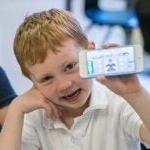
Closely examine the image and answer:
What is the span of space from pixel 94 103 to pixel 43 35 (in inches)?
8.3

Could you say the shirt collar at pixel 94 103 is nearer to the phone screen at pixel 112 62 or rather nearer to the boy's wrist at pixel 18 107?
the boy's wrist at pixel 18 107

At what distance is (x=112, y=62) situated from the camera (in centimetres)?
83

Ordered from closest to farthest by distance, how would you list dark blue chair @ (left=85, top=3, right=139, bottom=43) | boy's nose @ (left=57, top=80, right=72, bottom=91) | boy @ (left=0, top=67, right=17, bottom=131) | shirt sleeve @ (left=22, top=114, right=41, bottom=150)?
boy's nose @ (left=57, top=80, right=72, bottom=91) → shirt sleeve @ (left=22, top=114, right=41, bottom=150) → boy @ (left=0, top=67, right=17, bottom=131) → dark blue chair @ (left=85, top=3, right=139, bottom=43)

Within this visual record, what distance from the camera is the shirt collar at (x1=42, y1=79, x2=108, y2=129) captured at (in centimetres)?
106

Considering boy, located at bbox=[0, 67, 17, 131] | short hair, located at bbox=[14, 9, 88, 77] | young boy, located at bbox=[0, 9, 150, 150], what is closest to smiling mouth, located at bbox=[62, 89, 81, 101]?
young boy, located at bbox=[0, 9, 150, 150]

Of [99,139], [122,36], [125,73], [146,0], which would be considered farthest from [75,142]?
[122,36]

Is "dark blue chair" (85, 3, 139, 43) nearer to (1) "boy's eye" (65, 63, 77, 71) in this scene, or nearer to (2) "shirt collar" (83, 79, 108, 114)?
(2) "shirt collar" (83, 79, 108, 114)

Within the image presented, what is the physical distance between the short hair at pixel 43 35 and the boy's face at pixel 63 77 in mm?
15

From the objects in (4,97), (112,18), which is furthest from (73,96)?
(112,18)

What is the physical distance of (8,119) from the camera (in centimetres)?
107

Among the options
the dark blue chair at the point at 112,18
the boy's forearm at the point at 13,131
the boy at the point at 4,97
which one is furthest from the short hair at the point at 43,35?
the dark blue chair at the point at 112,18

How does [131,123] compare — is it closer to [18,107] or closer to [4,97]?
[18,107]

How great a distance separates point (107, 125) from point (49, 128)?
144mm

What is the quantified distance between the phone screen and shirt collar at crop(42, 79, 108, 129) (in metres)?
0.22
